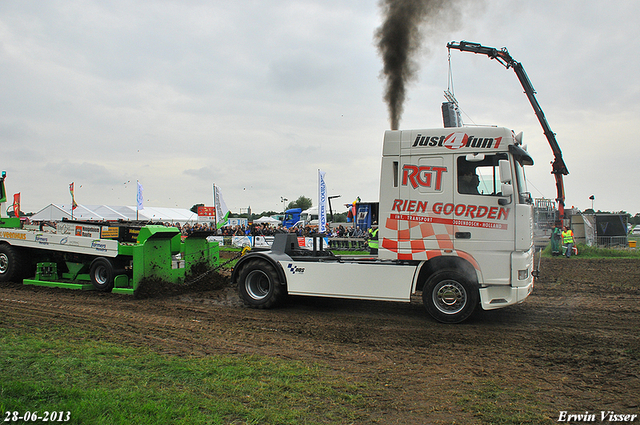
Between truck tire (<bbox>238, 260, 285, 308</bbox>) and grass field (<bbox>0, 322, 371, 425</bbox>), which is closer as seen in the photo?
grass field (<bbox>0, 322, 371, 425</bbox>)

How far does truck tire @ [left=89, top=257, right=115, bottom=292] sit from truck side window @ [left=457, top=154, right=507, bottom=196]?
291 inches

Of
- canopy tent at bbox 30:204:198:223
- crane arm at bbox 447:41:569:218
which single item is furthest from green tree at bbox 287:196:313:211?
crane arm at bbox 447:41:569:218

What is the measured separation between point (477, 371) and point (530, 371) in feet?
1.93

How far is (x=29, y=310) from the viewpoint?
24.2 ft

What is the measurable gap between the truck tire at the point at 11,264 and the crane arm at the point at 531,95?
17.2m

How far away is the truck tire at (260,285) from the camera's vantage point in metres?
8.06

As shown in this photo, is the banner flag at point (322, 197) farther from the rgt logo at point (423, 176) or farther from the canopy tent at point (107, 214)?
the canopy tent at point (107, 214)

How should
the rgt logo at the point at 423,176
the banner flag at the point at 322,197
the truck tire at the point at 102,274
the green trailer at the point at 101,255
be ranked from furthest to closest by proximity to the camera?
the banner flag at the point at 322,197
the truck tire at the point at 102,274
the green trailer at the point at 101,255
the rgt logo at the point at 423,176

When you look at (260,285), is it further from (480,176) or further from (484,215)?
(480,176)

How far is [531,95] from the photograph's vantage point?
2158 cm

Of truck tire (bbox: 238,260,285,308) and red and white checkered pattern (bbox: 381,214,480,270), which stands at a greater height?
red and white checkered pattern (bbox: 381,214,480,270)

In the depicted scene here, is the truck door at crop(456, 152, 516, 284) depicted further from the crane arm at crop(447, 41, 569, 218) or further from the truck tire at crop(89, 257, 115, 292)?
the crane arm at crop(447, 41, 569, 218)

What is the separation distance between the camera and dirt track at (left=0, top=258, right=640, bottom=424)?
4.07 metres

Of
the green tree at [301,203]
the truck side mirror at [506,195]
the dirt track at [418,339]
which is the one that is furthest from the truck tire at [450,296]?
the green tree at [301,203]
